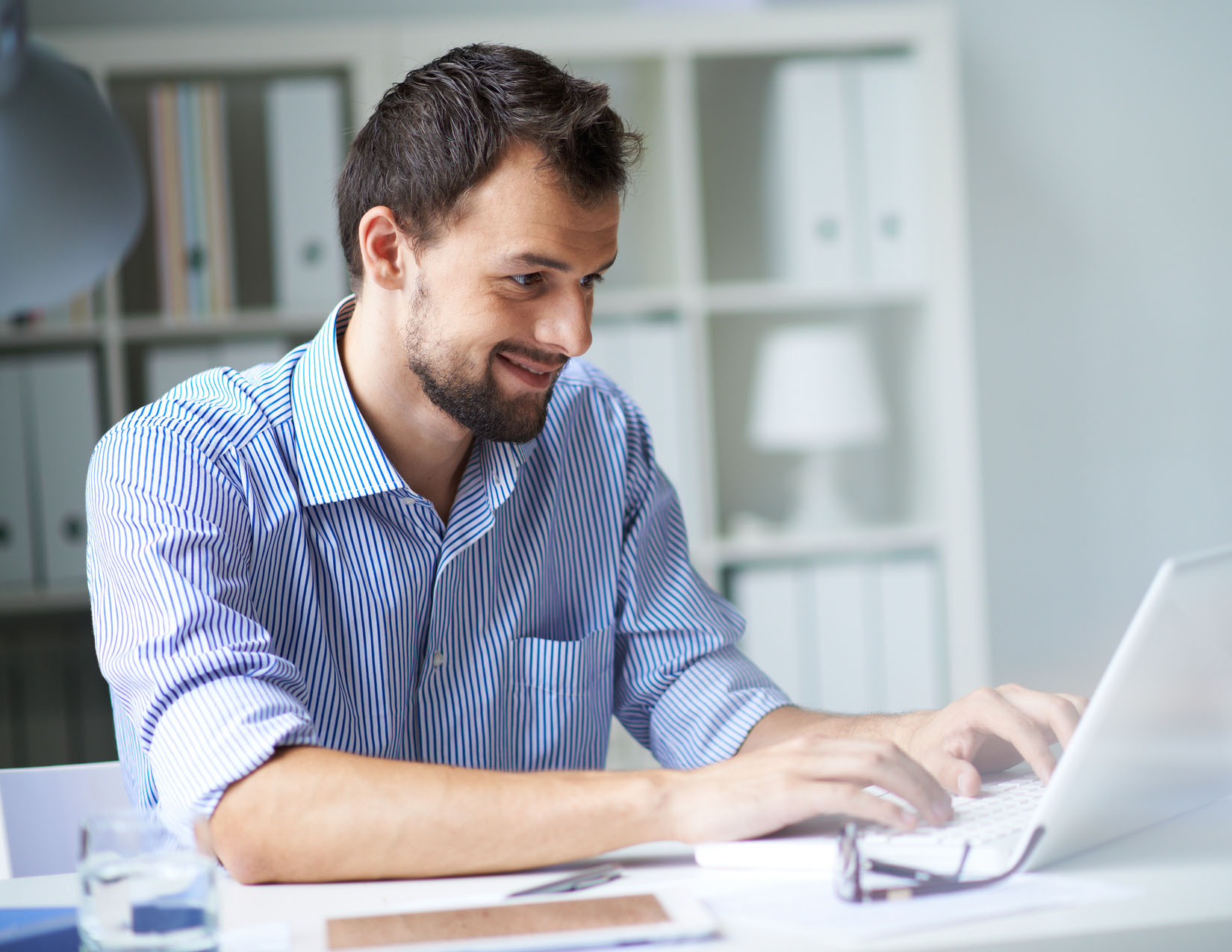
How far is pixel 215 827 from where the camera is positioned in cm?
81

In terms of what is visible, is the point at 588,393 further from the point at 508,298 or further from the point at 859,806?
the point at 859,806

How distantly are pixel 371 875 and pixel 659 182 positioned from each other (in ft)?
5.78

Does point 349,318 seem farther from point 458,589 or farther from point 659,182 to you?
point 659,182

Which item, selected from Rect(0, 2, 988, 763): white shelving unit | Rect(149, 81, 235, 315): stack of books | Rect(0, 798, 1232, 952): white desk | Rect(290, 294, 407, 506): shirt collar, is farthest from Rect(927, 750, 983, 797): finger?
Rect(149, 81, 235, 315): stack of books

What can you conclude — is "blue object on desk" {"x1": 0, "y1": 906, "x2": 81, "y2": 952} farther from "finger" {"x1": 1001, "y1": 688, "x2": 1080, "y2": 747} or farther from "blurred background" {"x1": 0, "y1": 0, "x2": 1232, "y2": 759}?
"blurred background" {"x1": 0, "y1": 0, "x2": 1232, "y2": 759}

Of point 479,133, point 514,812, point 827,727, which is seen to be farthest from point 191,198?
point 514,812

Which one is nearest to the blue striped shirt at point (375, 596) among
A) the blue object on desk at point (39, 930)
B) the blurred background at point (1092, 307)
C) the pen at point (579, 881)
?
the blue object on desk at point (39, 930)

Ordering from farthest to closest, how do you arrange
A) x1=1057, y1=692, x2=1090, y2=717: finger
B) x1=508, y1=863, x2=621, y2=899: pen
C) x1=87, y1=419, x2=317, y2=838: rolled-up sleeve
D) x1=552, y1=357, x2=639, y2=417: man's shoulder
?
x1=552, y1=357, x2=639, y2=417: man's shoulder, x1=1057, y1=692, x2=1090, y2=717: finger, x1=87, y1=419, x2=317, y2=838: rolled-up sleeve, x1=508, y1=863, x2=621, y2=899: pen

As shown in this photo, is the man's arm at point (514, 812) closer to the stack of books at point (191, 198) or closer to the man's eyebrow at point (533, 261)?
the man's eyebrow at point (533, 261)

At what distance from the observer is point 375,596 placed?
3.65ft

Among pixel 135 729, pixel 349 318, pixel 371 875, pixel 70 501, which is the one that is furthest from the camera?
pixel 70 501

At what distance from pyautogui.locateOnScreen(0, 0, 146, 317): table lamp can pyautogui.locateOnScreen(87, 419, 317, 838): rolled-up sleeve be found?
0.16 metres

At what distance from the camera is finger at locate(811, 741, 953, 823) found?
2.55ft

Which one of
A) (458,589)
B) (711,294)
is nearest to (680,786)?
(458,589)
